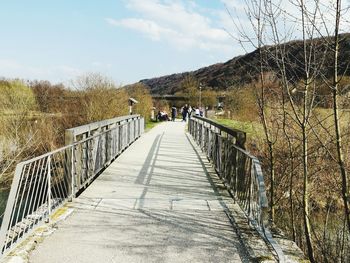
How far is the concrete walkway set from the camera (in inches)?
153

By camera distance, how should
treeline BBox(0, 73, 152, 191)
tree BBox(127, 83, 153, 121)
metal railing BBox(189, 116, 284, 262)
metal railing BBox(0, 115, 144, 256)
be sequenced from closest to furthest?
metal railing BBox(0, 115, 144, 256) → metal railing BBox(189, 116, 284, 262) → treeline BBox(0, 73, 152, 191) → tree BBox(127, 83, 153, 121)

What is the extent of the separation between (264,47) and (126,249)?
4331 millimetres

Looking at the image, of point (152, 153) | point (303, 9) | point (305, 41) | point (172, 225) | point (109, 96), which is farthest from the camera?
point (109, 96)

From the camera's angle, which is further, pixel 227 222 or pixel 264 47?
pixel 264 47

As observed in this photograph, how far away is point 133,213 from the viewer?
534 cm

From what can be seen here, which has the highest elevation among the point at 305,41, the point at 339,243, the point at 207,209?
the point at 305,41

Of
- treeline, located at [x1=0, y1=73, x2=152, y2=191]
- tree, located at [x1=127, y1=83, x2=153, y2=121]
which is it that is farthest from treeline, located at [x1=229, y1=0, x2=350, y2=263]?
tree, located at [x1=127, y1=83, x2=153, y2=121]

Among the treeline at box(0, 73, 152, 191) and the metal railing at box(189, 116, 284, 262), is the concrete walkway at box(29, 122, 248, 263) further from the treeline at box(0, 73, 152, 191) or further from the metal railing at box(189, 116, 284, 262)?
the treeline at box(0, 73, 152, 191)

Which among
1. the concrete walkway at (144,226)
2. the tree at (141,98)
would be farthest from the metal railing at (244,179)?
the tree at (141,98)

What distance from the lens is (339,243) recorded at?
7.93 m

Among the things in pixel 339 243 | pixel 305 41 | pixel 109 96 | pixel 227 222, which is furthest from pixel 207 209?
pixel 109 96

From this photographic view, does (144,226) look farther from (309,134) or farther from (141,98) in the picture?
(141,98)

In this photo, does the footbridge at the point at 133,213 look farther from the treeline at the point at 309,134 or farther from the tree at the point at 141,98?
the tree at the point at 141,98

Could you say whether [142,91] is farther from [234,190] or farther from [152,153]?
[234,190]
